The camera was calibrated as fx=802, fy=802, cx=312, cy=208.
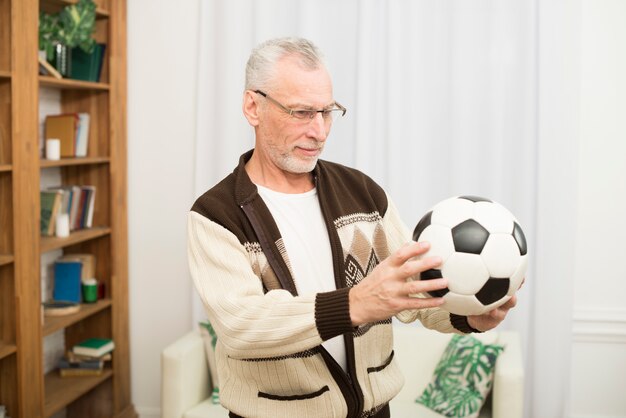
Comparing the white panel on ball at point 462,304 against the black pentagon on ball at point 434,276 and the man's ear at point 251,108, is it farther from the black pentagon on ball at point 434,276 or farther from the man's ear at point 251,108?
the man's ear at point 251,108

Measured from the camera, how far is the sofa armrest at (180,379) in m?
3.51

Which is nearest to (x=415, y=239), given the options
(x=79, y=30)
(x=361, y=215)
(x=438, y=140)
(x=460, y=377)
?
(x=361, y=215)

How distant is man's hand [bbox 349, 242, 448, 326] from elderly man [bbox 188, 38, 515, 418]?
223 millimetres

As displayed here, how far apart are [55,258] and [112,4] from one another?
4.38ft

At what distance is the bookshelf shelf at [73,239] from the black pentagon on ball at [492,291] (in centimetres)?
239

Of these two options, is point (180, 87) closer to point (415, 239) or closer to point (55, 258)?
point (55, 258)

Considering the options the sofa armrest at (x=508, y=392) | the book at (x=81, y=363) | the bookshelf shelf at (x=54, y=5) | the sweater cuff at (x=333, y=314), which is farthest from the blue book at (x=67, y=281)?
the sweater cuff at (x=333, y=314)

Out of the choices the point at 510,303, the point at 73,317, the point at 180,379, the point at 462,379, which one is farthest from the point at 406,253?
the point at 73,317

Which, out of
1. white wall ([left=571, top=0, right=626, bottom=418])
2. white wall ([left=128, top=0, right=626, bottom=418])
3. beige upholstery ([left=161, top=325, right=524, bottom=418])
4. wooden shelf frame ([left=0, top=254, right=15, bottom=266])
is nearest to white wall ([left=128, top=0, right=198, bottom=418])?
white wall ([left=128, top=0, right=626, bottom=418])

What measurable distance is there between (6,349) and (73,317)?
53cm

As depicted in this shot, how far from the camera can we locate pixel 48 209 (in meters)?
3.76

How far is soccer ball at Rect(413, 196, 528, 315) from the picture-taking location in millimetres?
1639

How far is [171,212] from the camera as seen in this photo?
4.24 m

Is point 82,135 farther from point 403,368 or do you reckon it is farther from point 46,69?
point 403,368
